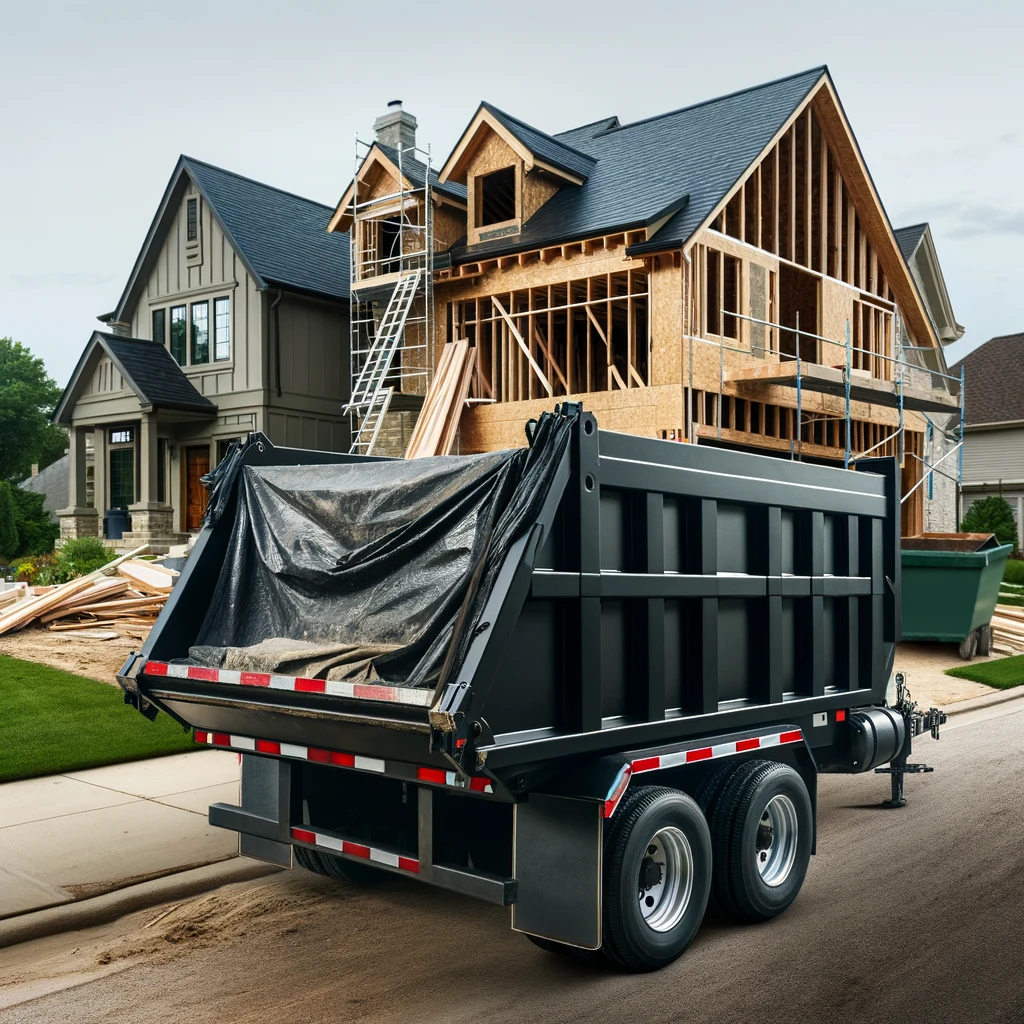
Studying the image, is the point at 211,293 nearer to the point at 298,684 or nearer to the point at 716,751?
the point at 298,684

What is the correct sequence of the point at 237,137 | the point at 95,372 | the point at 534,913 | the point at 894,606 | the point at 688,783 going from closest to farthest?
1. the point at 534,913
2. the point at 688,783
3. the point at 894,606
4. the point at 95,372
5. the point at 237,137

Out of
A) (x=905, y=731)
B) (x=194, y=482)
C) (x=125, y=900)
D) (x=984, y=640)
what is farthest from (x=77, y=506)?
(x=905, y=731)

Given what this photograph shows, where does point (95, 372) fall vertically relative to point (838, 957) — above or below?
above

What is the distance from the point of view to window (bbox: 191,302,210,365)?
28.0m

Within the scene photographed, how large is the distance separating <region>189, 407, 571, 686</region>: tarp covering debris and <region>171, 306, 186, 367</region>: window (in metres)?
24.0

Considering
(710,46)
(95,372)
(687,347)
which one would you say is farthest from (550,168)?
(95,372)

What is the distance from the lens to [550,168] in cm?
2256

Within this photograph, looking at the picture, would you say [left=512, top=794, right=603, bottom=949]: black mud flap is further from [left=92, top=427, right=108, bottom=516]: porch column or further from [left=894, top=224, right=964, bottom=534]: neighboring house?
[left=92, top=427, right=108, bottom=516]: porch column

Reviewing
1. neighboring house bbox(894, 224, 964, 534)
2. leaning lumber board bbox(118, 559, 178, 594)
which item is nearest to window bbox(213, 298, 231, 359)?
leaning lumber board bbox(118, 559, 178, 594)

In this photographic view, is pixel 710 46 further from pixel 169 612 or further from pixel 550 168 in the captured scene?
pixel 169 612

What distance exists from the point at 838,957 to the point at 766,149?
62.1 ft

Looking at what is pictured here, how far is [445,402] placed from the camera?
22.4 m

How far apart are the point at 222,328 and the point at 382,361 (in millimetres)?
5926

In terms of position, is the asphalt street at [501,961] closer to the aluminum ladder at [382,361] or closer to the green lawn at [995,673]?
the green lawn at [995,673]
